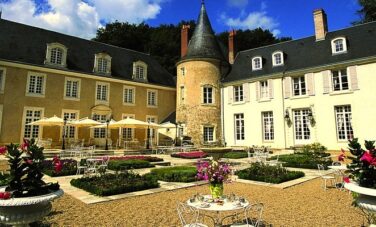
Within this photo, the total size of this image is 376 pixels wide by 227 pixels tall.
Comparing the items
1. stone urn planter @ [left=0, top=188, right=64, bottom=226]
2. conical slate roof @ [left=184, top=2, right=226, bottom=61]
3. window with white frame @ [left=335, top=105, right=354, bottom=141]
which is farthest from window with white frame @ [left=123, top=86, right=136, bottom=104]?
stone urn planter @ [left=0, top=188, right=64, bottom=226]

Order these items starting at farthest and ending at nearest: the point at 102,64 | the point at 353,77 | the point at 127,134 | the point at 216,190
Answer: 1. the point at 127,134
2. the point at 102,64
3. the point at 353,77
4. the point at 216,190

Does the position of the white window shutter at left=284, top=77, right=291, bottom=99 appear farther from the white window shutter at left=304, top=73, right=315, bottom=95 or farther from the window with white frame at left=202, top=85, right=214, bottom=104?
the window with white frame at left=202, top=85, right=214, bottom=104

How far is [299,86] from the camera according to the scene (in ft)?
61.1

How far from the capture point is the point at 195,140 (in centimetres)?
2106

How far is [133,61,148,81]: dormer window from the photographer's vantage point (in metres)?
23.0

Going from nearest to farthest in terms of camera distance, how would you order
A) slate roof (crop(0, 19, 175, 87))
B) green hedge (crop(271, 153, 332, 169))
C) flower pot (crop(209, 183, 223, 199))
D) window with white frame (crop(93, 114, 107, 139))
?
flower pot (crop(209, 183, 223, 199)) < green hedge (crop(271, 153, 332, 169)) < slate roof (crop(0, 19, 175, 87)) < window with white frame (crop(93, 114, 107, 139))

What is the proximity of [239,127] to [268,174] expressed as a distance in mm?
13152

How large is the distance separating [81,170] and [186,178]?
4.46 metres

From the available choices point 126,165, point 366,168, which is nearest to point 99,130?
point 126,165

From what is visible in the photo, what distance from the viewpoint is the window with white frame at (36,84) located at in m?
Answer: 17.4

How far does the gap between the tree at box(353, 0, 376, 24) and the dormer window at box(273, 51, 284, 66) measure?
52.1 feet

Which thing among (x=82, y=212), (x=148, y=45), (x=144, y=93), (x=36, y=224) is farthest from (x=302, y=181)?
(x=148, y=45)

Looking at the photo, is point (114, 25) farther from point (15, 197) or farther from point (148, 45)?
point (15, 197)

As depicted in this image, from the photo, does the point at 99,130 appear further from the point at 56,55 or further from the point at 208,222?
the point at 208,222
